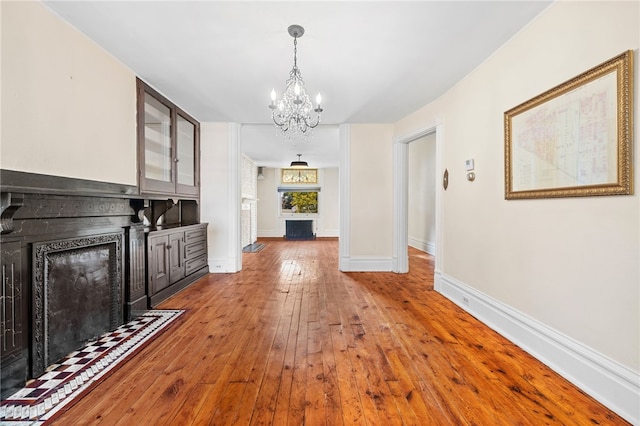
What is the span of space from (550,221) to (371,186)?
3070mm

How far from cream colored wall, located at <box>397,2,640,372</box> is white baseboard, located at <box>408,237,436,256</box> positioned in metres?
3.58

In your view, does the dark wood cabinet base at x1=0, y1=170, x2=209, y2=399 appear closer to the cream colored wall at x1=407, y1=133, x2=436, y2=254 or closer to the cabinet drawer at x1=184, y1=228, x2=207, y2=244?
the cabinet drawer at x1=184, y1=228, x2=207, y2=244

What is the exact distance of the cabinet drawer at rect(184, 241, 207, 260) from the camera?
13.3 feet

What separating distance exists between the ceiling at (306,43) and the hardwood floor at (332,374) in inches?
102

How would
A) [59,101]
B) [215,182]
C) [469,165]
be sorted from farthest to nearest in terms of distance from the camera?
[215,182] → [469,165] → [59,101]

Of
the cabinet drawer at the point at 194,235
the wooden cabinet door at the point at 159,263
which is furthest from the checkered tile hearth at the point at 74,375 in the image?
the cabinet drawer at the point at 194,235

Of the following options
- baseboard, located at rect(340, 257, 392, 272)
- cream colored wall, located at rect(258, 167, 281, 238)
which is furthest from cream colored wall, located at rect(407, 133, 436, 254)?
cream colored wall, located at rect(258, 167, 281, 238)

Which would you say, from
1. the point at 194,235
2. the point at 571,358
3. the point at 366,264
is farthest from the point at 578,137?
the point at 194,235

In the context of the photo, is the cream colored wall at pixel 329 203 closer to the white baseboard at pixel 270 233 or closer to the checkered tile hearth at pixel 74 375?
the white baseboard at pixel 270 233

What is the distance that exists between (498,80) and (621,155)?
1377 millimetres

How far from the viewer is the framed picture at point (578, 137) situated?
5.11 feet

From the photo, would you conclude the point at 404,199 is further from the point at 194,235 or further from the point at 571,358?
the point at 194,235

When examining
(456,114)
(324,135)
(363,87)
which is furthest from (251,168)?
(456,114)

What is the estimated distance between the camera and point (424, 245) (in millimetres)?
7172
